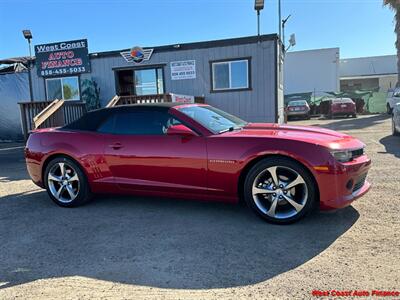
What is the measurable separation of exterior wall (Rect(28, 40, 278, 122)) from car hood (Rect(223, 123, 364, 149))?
7.97 meters

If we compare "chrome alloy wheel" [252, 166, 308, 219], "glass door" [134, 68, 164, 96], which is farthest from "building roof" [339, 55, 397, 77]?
"chrome alloy wheel" [252, 166, 308, 219]

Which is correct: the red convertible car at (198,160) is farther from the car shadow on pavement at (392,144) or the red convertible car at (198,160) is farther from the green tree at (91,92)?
the green tree at (91,92)

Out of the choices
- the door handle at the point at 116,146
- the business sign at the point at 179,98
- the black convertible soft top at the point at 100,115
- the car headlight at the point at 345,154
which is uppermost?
the business sign at the point at 179,98

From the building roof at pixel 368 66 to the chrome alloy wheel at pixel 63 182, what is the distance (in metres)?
39.8

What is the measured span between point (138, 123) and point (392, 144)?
25.8ft

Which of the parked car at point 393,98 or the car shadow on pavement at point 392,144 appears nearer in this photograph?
the car shadow on pavement at point 392,144

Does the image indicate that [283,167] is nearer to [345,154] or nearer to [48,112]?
[345,154]

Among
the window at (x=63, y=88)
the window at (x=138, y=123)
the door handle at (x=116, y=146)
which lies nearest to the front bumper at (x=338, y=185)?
the window at (x=138, y=123)

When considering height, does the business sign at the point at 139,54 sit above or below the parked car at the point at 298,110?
above

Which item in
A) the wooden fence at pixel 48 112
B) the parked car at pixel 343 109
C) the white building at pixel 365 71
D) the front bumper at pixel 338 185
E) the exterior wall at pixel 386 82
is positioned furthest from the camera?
the white building at pixel 365 71

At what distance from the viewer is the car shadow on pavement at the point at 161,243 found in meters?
3.10

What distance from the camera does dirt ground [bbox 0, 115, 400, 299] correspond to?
2854mm

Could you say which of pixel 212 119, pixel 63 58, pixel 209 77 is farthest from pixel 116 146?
pixel 63 58

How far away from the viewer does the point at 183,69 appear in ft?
43.8
